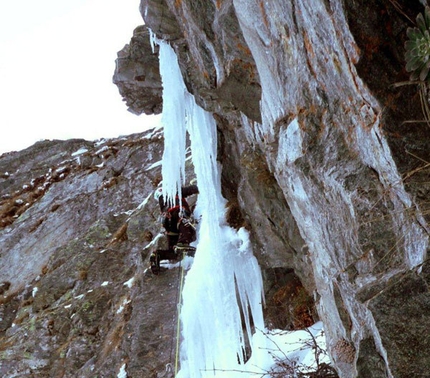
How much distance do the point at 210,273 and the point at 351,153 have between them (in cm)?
359

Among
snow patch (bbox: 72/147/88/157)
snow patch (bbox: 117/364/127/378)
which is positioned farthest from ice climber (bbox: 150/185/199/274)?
snow patch (bbox: 72/147/88/157)

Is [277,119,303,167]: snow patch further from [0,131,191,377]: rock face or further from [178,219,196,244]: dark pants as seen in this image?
[0,131,191,377]: rock face

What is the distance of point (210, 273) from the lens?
22.6 ft

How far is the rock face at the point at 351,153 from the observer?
10.6ft

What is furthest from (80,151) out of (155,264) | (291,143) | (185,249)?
(291,143)

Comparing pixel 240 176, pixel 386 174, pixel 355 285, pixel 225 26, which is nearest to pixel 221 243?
pixel 240 176

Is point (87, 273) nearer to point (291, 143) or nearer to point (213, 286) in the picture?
point (213, 286)

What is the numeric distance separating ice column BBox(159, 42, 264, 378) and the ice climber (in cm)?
22

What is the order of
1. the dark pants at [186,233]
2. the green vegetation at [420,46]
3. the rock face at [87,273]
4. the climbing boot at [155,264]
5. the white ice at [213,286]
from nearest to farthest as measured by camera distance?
1. the green vegetation at [420,46]
2. the white ice at [213,286]
3. the rock face at [87,273]
4. the dark pants at [186,233]
5. the climbing boot at [155,264]

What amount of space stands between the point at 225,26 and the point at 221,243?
315cm

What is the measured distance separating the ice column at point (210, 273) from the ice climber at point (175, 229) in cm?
22

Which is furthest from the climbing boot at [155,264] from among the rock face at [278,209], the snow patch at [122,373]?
the snow patch at [122,373]

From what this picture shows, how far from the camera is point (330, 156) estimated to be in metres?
3.97

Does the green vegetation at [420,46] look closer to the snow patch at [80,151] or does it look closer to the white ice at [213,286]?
the white ice at [213,286]
